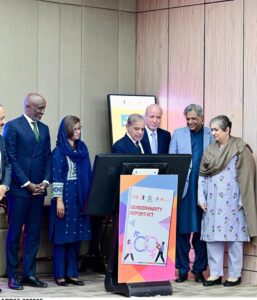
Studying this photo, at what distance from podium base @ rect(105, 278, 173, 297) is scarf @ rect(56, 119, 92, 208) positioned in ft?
2.73

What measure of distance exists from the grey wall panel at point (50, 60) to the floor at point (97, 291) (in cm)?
171

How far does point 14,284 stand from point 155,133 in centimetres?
208

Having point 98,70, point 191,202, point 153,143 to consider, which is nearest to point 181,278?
point 191,202

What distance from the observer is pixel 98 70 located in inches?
366

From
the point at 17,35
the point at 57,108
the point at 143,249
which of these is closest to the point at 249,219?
the point at 143,249

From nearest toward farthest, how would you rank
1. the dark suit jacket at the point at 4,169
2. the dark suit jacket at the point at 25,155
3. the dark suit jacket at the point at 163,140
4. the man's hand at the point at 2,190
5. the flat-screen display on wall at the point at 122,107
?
the man's hand at the point at 2,190
the dark suit jacket at the point at 4,169
the dark suit jacket at the point at 25,155
the dark suit jacket at the point at 163,140
the flat-screen display on wall at the point at 122,107

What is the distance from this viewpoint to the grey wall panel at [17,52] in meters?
8.55

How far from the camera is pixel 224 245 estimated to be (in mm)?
8359

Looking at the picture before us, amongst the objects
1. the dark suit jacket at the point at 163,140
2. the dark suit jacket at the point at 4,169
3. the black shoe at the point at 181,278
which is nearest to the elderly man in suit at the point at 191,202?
the black shoe at the point at 181,278

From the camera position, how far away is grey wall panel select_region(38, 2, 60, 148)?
29.0 ft

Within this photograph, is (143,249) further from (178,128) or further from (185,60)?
(185,60)

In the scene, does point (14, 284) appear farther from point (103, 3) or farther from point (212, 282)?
point (103, 3)

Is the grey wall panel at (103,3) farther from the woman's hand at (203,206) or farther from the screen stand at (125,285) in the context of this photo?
the screen stand at (125,285)

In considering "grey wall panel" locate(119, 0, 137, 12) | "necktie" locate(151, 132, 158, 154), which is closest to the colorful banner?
"necktie" locate(151, 132, 158, 154)
